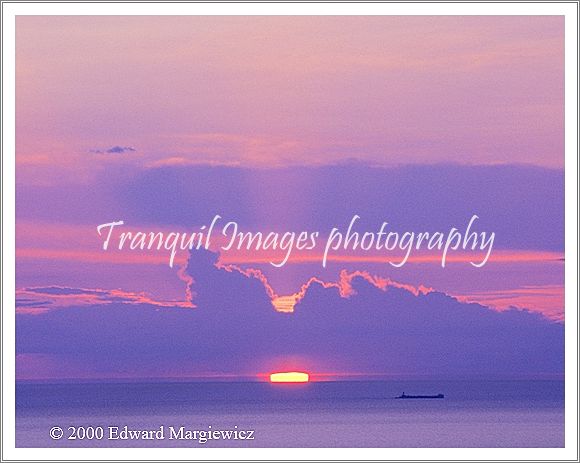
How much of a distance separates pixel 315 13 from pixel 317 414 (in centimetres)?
4196

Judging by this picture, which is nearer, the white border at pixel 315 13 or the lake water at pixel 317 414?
the white border at pixel 315 13

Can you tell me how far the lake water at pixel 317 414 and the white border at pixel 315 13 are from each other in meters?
13.2

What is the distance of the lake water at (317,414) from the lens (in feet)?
135

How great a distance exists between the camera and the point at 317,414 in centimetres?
5638

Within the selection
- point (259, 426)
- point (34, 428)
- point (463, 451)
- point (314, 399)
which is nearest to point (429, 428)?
point (259, 426)

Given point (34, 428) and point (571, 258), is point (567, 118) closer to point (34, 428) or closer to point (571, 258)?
point (571, 258)

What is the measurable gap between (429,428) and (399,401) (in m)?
21.3

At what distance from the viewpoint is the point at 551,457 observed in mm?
15930

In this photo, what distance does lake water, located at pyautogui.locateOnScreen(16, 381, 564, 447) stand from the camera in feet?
135

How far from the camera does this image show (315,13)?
15938mm

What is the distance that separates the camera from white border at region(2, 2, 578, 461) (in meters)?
15.7

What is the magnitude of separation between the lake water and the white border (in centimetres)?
1319

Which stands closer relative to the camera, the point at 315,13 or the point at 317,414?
the point at 315,13

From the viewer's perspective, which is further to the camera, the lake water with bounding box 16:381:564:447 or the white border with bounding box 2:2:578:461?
the lake water with bounding box 16:381:564:447
